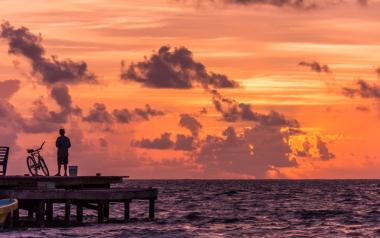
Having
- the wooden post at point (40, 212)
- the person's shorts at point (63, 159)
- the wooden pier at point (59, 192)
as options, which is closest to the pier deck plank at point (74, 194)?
the wooden pier at point (59, 192)

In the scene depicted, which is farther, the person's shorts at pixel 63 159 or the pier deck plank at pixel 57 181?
the person's shorts at pixel 63 159

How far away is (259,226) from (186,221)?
5.93 m

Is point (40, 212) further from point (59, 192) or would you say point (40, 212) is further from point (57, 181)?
point (59, 192)

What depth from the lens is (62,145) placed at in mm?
46031

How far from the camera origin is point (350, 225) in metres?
53.9

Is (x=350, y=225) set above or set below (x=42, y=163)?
below

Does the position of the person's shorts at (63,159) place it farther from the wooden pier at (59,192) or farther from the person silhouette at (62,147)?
the wooden pier at (59,192)

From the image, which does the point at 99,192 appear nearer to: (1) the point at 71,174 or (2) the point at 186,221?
(1) the point at 71,174

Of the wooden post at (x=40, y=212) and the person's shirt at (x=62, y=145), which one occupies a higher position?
the person's shirt at (x=62, y=145)

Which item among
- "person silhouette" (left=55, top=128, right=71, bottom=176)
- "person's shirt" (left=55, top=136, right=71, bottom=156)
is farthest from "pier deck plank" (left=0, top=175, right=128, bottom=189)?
"person's shirt" (left=55, top=136, right=71, bottom=156)

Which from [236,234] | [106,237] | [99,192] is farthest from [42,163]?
[236,234]

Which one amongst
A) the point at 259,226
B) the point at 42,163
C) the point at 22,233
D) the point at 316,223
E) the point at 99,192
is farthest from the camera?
the point at 316,223

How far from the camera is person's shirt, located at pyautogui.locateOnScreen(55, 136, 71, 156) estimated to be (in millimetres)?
45969

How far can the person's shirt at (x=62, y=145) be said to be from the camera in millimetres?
45969
